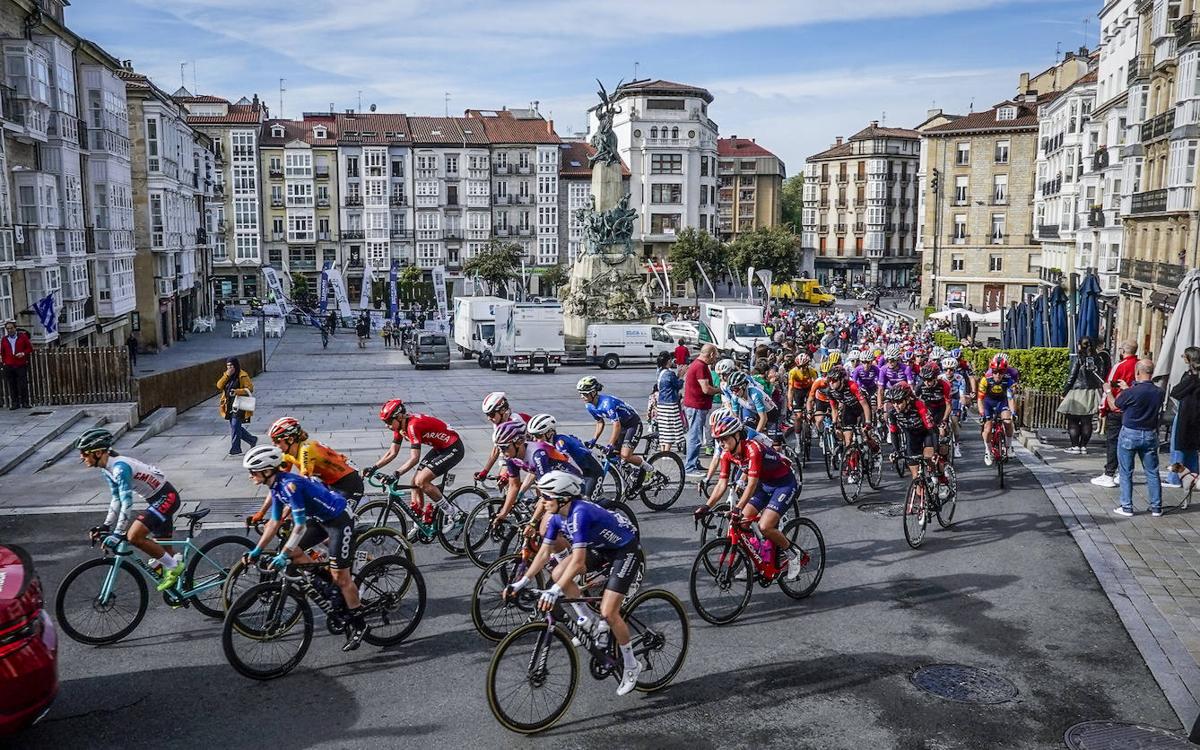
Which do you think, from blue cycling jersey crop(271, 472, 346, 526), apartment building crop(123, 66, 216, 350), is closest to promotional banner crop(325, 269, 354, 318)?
apartment building crop(123, 66, 216, 350)

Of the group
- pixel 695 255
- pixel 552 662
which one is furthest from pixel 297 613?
pixel 695 255

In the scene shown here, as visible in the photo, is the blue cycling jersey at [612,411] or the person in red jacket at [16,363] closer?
the blue cycling jersey at [612,411]

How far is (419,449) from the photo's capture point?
10.6 m

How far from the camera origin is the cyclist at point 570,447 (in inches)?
394

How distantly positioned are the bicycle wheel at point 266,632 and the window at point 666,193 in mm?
83887

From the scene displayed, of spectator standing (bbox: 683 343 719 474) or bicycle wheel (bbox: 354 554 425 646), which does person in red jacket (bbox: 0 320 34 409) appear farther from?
bicycle wheel (bbox: 354 554 425 646)

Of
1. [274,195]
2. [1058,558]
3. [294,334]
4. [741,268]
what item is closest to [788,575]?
[1058,558]

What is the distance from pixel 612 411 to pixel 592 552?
5.54 meters

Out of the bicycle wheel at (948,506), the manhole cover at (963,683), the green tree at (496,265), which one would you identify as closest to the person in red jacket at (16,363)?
the bicycle wheel at (948,506)

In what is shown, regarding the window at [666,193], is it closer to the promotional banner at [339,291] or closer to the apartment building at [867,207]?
the apartment building at [867,207]

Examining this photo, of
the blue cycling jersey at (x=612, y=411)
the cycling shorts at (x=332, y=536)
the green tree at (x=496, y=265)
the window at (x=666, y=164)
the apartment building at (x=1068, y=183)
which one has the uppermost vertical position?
the window at (x=666, y=164)

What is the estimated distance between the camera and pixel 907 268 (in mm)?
100125

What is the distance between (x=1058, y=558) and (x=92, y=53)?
128 ft

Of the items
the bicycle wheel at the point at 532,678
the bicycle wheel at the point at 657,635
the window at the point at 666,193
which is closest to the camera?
the bicycle wheel at the point at 532,678
